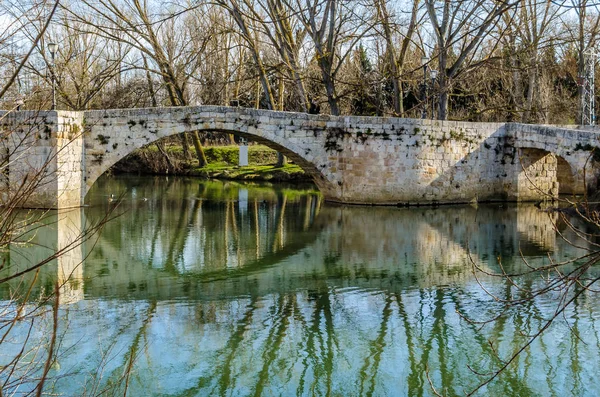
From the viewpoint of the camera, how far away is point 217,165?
26.7 metres

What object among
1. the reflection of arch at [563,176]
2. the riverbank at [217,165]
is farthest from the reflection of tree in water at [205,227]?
the reflection of arch at [563,176]

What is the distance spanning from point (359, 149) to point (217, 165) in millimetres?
11612

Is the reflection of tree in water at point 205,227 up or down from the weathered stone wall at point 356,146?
down

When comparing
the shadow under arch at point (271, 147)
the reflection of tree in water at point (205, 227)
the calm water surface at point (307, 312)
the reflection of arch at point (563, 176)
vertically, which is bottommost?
the calm water surface at point (307, 312)

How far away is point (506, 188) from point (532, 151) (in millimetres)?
966

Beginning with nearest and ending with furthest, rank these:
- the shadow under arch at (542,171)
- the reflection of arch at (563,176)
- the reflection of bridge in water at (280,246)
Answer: the reflection of bridge in water at (280,246) < the shadow under arch at (542,171) < the reflection of arch at (563,176)

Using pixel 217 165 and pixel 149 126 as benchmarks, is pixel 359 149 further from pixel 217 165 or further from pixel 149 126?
pixel 217 165

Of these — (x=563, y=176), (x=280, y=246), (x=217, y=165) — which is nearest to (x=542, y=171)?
(x=563, y=176)

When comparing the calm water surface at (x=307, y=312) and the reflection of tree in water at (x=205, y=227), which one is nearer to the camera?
the calm water surface at (x=307, y=312)

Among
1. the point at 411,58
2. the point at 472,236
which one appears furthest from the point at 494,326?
the point at 411,58

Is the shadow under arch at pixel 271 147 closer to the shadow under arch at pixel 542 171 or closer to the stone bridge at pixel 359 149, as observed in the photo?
the stone bridge at pixel 359 149

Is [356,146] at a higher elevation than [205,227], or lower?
higher

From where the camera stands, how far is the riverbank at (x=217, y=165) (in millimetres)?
24062

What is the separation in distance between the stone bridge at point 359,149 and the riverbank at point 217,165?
23.9 feet
